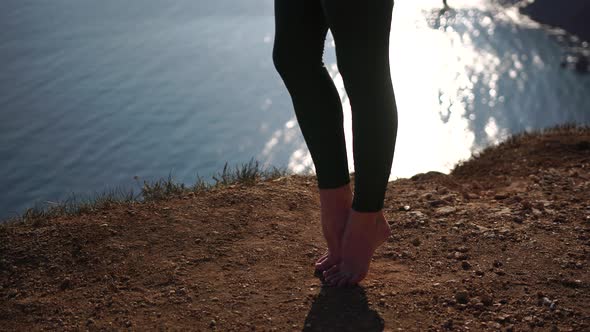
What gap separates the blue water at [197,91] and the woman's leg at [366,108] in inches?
155

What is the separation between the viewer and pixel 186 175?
600 cm

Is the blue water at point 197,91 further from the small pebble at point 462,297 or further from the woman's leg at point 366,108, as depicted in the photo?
the small pebble at point 462,297

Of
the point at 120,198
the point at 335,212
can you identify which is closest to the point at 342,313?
the point at 335,212

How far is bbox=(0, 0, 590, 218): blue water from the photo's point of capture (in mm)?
6277

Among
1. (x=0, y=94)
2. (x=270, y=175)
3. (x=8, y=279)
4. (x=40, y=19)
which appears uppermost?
(x=40, y=19)

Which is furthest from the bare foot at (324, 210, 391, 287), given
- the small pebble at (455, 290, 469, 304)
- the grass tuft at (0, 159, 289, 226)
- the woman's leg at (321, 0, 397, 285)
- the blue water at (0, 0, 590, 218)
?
the blue water at (0, 0, 590, 218)

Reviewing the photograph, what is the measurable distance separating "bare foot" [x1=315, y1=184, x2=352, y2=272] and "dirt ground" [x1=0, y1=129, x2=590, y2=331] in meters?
0.15

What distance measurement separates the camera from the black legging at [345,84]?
166 centimetres

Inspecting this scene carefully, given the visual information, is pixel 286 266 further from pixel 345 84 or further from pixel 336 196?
pixel 345 84

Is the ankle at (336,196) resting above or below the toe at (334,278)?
above

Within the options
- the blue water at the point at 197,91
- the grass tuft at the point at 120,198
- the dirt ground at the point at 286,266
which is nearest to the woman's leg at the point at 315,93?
the dirt ground at the point at 286,266

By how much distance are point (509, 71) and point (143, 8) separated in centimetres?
481

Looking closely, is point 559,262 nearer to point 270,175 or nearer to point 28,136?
point 270,175

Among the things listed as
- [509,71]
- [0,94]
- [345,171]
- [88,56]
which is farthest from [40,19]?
[345,171]
